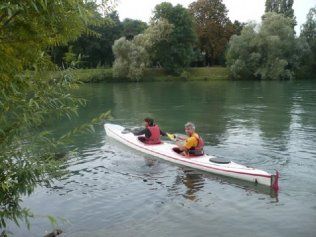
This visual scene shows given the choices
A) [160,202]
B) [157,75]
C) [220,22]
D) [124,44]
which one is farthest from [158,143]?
[220,22]

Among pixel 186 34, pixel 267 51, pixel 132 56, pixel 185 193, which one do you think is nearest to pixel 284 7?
pixel 267 51

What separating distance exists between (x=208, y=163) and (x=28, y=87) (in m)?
9.24

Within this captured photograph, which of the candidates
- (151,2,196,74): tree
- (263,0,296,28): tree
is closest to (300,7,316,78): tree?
(263,0,296,28): tree

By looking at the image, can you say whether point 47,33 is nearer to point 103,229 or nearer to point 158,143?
point 103,229

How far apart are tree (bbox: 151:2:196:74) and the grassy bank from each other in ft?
4.24

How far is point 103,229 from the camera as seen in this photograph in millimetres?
9258

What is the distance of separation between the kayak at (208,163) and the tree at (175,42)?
43727mm

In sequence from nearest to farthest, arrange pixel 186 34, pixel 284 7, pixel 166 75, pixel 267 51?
1. pixel 267 51
2. pixel 166 75
3. pixel 186 34
4. pixel 284 7

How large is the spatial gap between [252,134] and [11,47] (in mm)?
16563

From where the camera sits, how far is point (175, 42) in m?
60.8

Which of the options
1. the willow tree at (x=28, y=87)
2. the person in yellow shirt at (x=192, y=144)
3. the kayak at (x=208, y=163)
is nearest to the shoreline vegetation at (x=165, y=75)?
the kayak at (x=208, y=163)

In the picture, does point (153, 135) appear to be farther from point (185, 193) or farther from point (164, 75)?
point (164, 75)

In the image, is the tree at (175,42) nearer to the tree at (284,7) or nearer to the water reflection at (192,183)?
the tree at (284,7)

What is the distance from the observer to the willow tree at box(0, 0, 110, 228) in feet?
13.4
